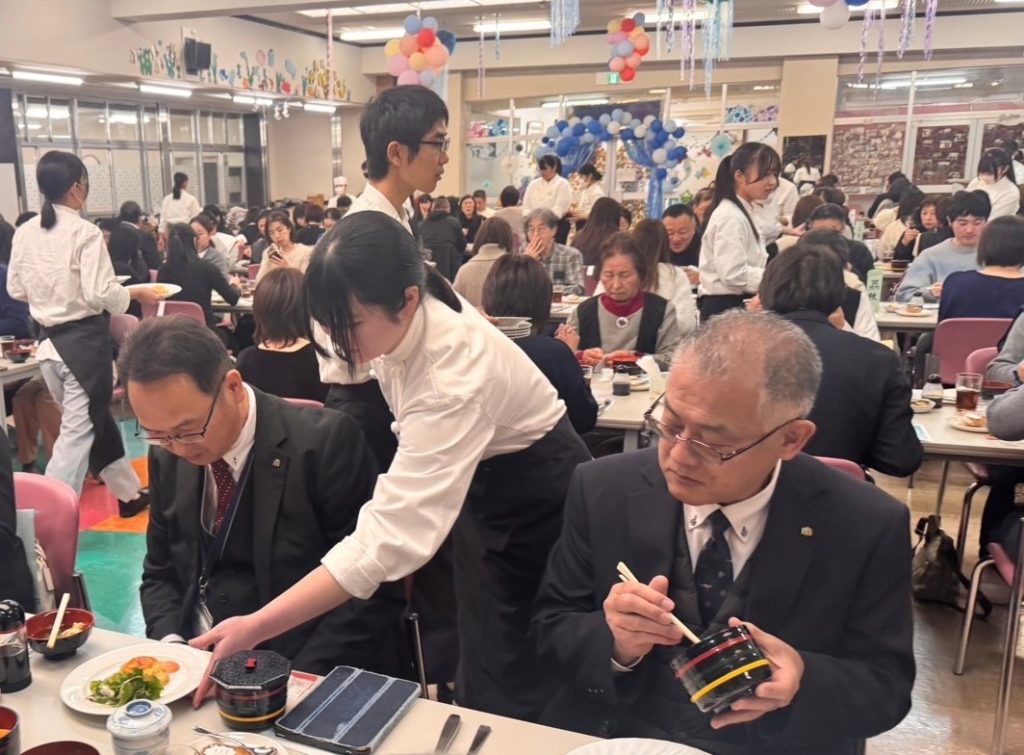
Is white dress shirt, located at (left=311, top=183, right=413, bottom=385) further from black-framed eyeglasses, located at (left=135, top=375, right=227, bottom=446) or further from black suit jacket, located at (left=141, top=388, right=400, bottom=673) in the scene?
black-framed eyeglasses, located at (left=135, top=375, right=227, bottom=446)

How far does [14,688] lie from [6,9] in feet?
28.7

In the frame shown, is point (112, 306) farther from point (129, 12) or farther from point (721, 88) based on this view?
point (721, 88)

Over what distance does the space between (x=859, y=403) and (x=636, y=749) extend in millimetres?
1585

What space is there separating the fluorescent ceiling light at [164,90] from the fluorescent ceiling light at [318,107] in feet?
6.68

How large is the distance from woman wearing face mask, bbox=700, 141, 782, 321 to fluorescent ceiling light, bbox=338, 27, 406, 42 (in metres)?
8.90

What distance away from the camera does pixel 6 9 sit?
7918mm

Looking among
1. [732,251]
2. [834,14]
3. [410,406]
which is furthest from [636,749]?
[834,14]

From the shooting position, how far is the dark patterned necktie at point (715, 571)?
1374 millimetres

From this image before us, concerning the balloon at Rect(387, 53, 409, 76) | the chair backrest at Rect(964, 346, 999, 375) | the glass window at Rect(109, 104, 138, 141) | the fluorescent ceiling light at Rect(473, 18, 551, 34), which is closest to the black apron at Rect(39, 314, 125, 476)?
the chair backrest at Rect(964, 346, 999, 375)

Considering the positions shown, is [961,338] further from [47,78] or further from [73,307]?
[47,78]

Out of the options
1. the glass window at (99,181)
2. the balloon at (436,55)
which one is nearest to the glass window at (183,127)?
the glass window at (99,181)

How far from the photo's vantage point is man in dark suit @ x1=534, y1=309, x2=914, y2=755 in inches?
48.6

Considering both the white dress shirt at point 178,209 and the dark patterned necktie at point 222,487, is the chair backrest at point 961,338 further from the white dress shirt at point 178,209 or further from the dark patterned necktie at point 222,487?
the white dress shirt at point 178,209

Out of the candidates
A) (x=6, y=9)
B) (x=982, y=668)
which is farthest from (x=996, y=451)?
(x=6, y=9)
